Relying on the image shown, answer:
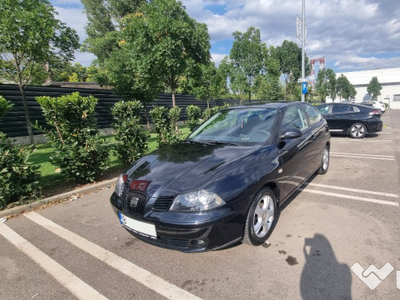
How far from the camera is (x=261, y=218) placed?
267 centimetres

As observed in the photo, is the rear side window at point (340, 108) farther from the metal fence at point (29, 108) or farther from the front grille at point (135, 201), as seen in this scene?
the front grille at point (135, 201)

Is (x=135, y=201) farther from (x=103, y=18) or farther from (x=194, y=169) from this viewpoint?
(x=103, y=18)

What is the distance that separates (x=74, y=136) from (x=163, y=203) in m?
3.56

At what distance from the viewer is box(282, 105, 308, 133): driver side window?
3482 mm

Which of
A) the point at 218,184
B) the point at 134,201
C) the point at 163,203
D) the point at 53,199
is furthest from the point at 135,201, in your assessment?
the point at 53,199

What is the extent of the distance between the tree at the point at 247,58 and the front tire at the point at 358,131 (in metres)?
7.86

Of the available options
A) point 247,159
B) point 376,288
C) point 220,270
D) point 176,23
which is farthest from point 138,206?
point 176,23

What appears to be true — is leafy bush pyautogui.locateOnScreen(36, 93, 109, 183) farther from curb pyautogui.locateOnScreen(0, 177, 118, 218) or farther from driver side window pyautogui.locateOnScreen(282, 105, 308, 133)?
driver side window pyautogui.locateOnScreen(282, 105, 308, 133)

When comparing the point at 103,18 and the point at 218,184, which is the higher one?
the point at 103,18

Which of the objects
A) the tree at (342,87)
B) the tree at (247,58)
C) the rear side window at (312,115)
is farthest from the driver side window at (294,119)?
the tree at (342,87)

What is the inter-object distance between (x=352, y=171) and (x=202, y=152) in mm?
4239

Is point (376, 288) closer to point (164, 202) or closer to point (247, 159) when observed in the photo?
point (247, 159)

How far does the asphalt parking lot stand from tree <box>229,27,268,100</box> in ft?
44.7

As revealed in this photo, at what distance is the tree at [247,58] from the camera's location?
53.1 ft
